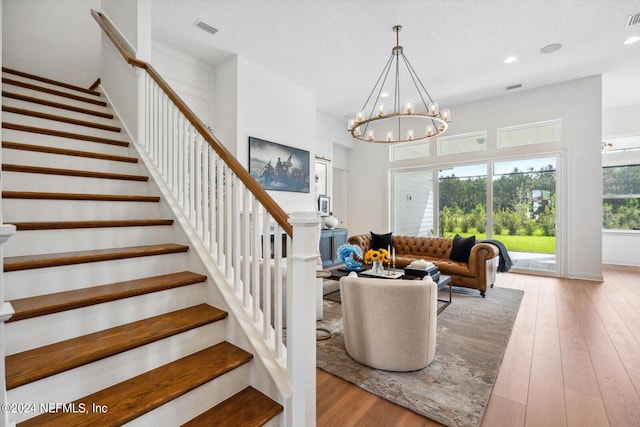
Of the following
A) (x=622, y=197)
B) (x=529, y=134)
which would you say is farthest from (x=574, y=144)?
(x=622, y=197)

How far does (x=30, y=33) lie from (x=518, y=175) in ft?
26.5

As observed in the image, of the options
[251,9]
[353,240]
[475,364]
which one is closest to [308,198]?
[353,240]

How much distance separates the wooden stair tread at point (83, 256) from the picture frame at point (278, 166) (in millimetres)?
2885

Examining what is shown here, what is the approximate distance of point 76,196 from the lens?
2.01 m

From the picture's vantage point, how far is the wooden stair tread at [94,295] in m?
1.33

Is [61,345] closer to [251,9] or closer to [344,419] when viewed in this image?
[344,419]

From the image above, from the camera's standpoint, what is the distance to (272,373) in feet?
5.06

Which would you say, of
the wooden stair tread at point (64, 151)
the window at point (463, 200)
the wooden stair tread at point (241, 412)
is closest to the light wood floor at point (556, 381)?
the wooden stair tread at point (241, 412)

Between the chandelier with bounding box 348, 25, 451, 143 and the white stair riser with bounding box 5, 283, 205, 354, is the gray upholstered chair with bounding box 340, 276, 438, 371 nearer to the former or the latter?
the white stair riser with bounding box 5, 283, 205, 354

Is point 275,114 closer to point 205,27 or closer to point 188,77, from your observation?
point 188,77

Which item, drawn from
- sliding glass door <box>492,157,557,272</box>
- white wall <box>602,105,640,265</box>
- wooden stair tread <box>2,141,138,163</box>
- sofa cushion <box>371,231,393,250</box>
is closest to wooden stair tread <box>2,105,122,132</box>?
wooden stair tread <box>2,141,138,163</box>

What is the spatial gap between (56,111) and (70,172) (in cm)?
116

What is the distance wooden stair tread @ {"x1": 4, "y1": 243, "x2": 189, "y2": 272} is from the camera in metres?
1.47

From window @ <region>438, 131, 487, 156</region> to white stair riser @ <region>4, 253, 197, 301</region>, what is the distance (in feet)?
20.4
